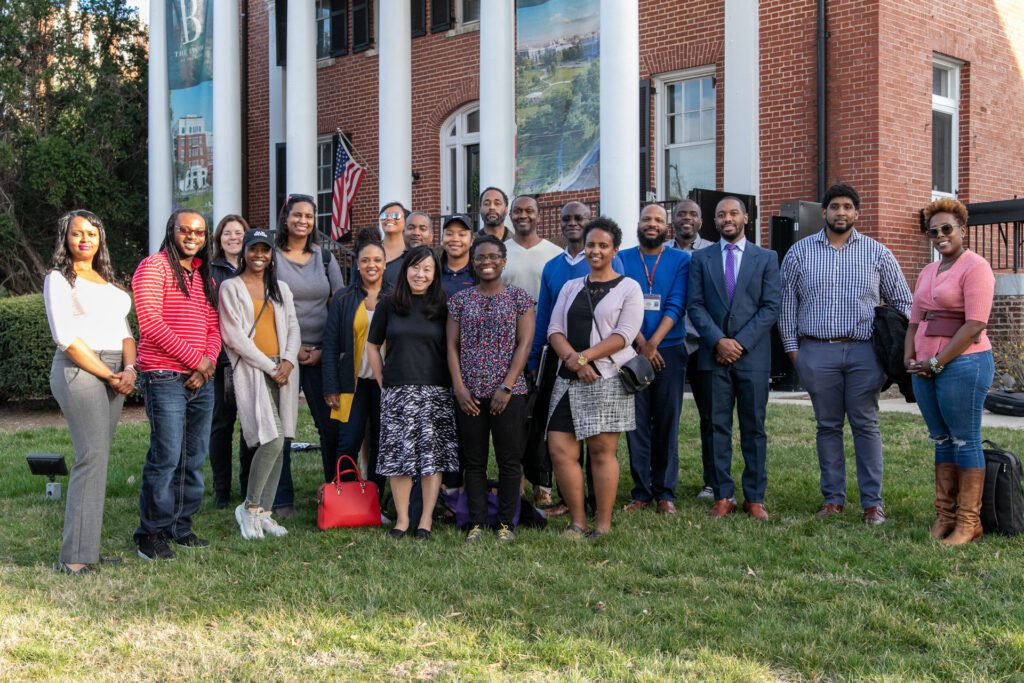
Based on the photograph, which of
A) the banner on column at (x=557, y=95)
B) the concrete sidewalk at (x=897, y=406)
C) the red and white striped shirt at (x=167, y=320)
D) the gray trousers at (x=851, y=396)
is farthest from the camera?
the banner on column at (x=557, y=95)

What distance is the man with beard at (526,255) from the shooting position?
6.89 meters

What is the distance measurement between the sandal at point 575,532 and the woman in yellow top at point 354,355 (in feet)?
4.51

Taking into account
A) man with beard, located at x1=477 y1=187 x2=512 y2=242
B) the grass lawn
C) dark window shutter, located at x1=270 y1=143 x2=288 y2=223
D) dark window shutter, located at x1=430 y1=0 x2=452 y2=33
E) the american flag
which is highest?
dark window shutter, located at x1=430 y1=0 x2=452 y2=33

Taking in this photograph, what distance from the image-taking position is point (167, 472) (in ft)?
18.7

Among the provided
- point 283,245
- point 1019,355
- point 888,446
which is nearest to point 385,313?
point 283,245

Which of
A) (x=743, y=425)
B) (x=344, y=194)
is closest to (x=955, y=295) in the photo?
(x=743, y=425)

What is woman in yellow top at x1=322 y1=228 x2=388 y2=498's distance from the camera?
21.8 ft

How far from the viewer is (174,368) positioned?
5617mm

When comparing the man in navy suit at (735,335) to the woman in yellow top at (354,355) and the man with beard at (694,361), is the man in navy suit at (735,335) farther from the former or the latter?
the woman in yellow top at (354,355)

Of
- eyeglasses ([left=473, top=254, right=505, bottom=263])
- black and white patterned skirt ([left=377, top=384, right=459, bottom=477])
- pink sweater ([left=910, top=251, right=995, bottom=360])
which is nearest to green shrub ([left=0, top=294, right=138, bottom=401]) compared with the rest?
black and white patterned skirt ([left=377, top=384, right=459, bottom=477])

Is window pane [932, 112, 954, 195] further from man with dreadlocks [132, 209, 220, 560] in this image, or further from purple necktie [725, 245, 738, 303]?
man with dreadlocks [132, 209, 220, 560]

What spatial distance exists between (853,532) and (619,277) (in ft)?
6.60

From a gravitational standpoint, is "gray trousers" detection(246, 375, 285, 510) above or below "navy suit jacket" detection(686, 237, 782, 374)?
below

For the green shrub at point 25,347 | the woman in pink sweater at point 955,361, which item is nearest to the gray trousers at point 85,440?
the woman in pink sweater at point 955,361
